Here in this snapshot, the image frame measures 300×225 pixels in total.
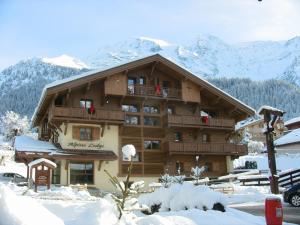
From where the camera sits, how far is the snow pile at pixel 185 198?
42.8 ft

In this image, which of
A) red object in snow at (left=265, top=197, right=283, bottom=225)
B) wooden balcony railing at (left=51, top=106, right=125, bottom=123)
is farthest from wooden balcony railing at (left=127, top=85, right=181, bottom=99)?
red object in snow at (left=265, top=197, right=283, bottom=225)

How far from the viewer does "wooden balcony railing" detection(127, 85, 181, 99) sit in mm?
35781

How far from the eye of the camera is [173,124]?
116 feet

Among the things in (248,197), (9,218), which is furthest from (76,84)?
(9,218)

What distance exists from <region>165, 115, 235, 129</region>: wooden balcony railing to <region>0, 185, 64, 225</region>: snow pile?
96.9 feet

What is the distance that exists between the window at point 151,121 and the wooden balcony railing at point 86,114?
299cm

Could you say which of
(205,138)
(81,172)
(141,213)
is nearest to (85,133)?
(81,172)

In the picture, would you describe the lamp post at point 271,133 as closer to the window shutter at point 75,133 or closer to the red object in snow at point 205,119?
the red object in snow at point 205,119

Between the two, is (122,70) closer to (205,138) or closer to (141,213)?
(205,138)

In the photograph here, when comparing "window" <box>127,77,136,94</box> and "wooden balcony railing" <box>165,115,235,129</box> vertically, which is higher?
"window" <box>127,77,136,94</box>

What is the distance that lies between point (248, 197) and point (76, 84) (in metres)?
15.1

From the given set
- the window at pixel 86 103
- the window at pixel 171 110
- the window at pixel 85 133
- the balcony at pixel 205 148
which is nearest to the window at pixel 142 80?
the window at pixel 171 110

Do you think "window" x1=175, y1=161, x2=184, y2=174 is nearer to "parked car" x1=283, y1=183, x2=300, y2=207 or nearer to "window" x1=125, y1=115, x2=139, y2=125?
"window" x1=125, y1=115, x2=139, y2=125

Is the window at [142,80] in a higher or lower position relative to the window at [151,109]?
higher
